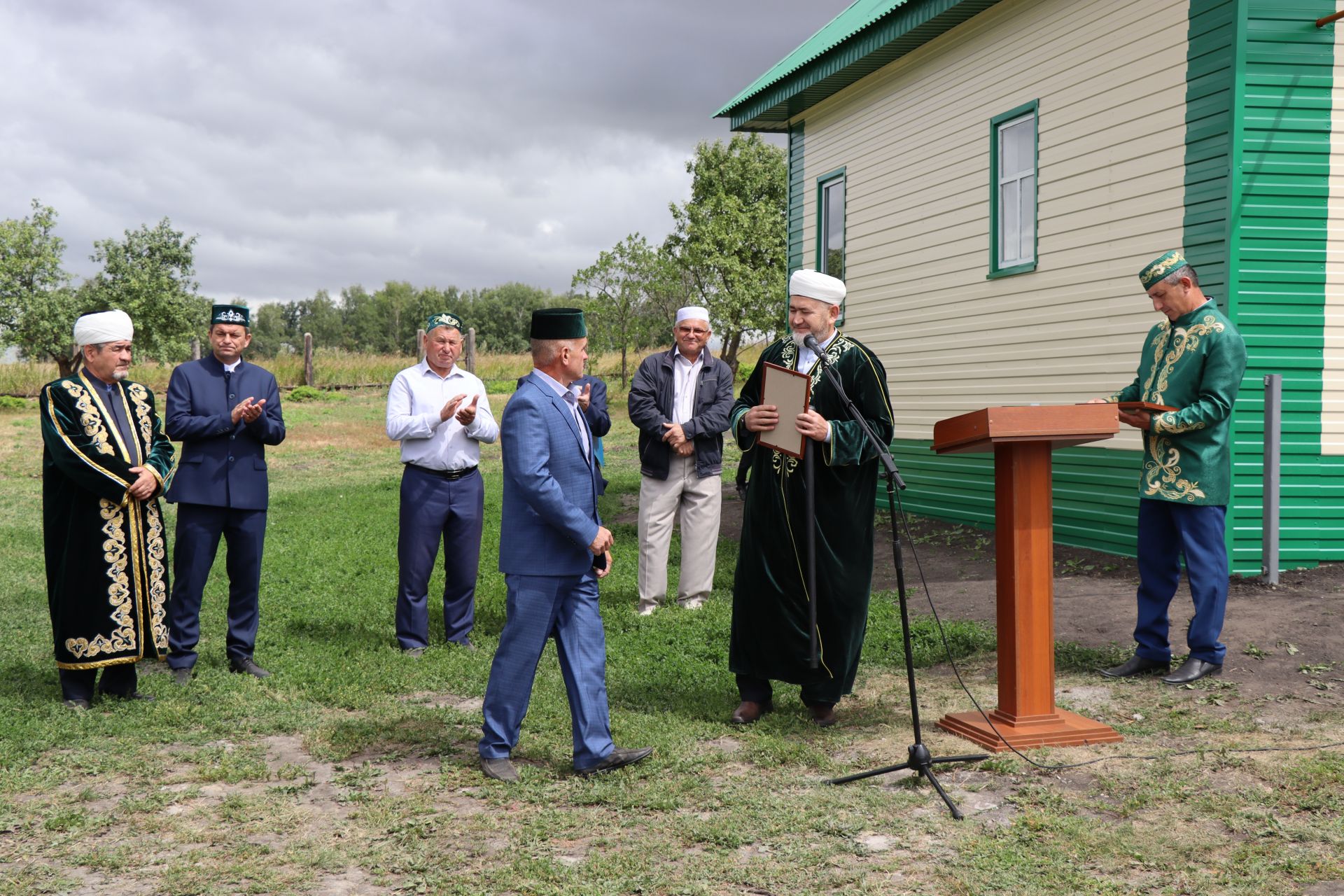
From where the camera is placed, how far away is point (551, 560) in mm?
4742

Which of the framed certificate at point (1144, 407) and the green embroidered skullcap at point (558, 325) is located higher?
the green embroidered skullcap at point (558, 325)

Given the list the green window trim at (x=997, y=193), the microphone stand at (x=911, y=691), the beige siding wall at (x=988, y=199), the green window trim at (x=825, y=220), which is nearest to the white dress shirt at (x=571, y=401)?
the microphone stand at (x=911, y=691)

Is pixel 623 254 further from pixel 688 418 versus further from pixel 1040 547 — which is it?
pixel 1040 547

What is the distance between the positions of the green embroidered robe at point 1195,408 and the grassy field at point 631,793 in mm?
1079

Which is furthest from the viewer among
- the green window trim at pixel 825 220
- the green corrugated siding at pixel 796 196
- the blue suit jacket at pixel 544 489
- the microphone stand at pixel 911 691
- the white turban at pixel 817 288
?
the green corrugated siding at pixel 796 196

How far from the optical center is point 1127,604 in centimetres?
785

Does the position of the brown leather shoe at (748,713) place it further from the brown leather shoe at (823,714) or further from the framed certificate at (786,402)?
the framed certificate at (786,402)

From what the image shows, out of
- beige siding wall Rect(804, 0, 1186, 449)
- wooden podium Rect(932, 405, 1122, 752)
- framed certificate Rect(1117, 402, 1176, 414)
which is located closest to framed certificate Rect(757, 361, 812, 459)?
wooden podium Rect(932, 405, 1122, 752)

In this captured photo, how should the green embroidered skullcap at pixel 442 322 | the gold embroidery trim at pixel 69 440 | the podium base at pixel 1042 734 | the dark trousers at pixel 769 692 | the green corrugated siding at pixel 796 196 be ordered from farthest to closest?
1. the green corrugated siding at pixel 796 196
2. the green embroidered skullcap at pixel 442 322
3. the gold embroidery trim at pixel 69 440
4. the dark trousers at pixel 769 692
5. the podium base at pixel 1042 734

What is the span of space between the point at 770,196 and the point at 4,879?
38375mm

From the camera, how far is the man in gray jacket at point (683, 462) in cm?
828

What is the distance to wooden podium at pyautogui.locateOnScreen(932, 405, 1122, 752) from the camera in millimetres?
5059

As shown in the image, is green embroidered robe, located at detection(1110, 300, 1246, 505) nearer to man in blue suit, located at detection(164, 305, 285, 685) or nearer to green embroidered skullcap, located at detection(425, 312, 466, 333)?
green embroidered skullcap, located at detection(425, 312, 466, 333)

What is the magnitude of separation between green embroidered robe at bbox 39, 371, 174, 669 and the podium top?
4284 mm
